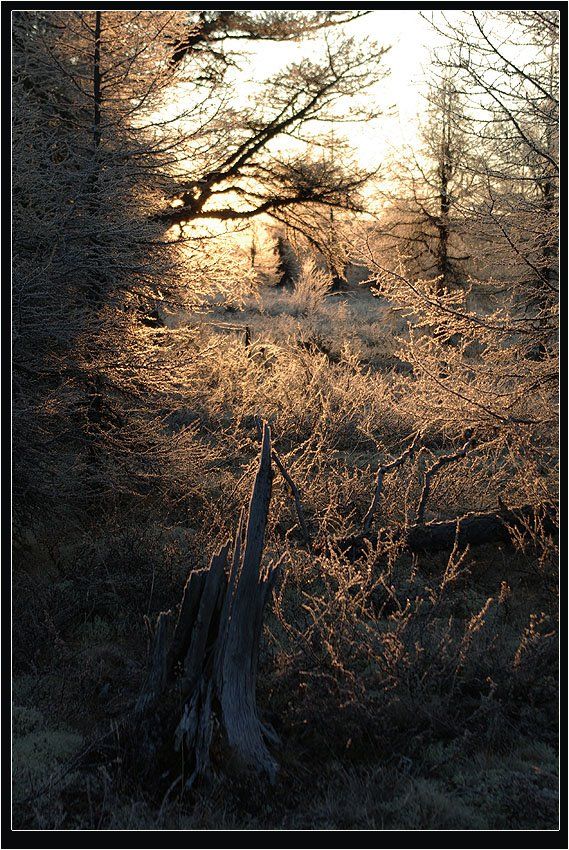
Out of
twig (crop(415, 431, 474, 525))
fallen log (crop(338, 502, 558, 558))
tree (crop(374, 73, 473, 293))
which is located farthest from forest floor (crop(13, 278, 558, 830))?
tree (crop(374, 73, 473, 293))

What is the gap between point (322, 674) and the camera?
4.36 meters

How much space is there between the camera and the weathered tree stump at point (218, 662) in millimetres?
4082

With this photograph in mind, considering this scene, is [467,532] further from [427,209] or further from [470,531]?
[427,209]

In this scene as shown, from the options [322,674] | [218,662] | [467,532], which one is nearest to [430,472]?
[467,532]

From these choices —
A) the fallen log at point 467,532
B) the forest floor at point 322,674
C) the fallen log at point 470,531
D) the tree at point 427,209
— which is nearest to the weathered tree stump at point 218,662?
the forest floor at point 322,674

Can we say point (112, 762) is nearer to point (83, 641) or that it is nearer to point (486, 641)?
point (83, 641)

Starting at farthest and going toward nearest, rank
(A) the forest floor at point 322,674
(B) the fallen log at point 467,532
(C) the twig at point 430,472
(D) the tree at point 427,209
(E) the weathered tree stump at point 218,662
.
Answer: (D) the tree at point 427,209
(B) the fallen log at point 467,532
(C) the twig at point 430,472
(E) the weathered tree stump at point 218,662
(A) the forest floor at point 322,674

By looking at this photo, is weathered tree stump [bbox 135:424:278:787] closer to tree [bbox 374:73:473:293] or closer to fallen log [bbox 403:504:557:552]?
fallen log [bbox 403:504:557:552]

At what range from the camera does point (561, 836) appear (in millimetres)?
3539

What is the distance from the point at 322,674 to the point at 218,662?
60 centimetres

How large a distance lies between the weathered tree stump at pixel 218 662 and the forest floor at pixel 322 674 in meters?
0.21

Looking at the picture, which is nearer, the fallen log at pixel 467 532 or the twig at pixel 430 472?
the twig at pixel 430 472

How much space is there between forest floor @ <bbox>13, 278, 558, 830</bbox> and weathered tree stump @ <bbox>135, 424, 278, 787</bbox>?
21 cm

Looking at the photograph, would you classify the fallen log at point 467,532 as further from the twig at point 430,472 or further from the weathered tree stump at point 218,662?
the weathered tree stump at point 218,662
